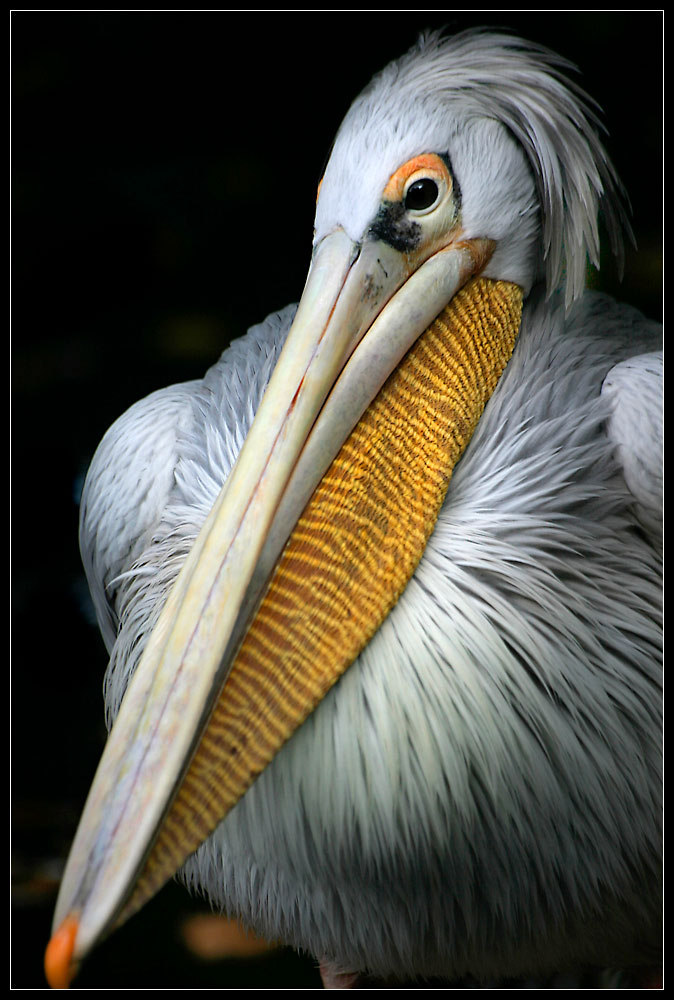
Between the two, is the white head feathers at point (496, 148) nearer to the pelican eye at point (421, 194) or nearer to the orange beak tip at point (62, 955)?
the pelican eye at point (421, 194)

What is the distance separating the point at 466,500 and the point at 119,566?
18.1 inches

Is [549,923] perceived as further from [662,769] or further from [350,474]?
[350,474]

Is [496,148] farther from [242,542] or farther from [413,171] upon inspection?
[242,542]

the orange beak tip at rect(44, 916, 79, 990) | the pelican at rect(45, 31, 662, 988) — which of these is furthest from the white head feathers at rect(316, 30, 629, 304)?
the orange beak tip at rect(44, 916, 79, 990)

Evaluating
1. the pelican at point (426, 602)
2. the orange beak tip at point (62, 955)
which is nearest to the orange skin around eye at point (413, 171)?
the pelican at point (426, 602)

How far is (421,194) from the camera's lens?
755 millimetres

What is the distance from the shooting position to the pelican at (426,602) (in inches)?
26.1

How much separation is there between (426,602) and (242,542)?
6.7 inches

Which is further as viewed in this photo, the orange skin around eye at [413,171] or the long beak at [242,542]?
the orange skin around eye at [413,171]

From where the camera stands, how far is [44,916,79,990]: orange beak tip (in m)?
0.58

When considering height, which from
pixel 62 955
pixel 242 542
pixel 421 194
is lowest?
pixel 62 955

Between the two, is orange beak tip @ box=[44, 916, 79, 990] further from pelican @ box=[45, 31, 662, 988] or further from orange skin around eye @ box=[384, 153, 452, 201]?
orange skin around eye @ box=[384, 153, 452, 201]

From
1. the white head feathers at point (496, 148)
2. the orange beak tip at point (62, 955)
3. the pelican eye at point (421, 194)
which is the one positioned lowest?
the orange beak tip at point (62, 955)

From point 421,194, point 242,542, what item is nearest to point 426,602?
point 242,542
